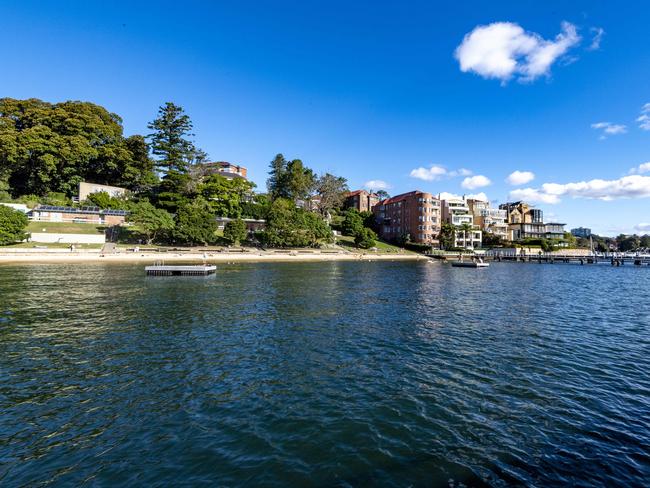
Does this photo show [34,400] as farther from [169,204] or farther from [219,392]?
[169,204]

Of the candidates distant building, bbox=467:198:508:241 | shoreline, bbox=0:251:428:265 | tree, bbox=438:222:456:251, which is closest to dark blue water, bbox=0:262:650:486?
shoreline, bbox=0:251:428:265

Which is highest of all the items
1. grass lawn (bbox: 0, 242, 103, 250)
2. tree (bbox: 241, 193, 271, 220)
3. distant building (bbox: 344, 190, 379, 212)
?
distant building (bbox: 344, 190, 379, 212)

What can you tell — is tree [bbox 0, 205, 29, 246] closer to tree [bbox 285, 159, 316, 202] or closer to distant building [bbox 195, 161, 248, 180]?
distant building [bbox 195, 161, 248, 180]

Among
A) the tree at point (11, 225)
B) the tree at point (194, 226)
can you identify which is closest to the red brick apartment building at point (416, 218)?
the tree at point (194, 226)

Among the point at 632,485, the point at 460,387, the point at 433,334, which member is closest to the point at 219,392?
the point at 460,387

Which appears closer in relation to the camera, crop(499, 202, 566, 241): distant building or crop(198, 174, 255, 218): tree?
crop(198, 174, 255, 218): tree

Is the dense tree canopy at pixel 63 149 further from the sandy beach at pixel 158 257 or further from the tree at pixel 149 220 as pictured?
the sandy beach at pixel 158 257

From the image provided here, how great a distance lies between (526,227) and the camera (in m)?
145

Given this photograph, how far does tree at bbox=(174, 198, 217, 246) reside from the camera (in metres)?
73.8

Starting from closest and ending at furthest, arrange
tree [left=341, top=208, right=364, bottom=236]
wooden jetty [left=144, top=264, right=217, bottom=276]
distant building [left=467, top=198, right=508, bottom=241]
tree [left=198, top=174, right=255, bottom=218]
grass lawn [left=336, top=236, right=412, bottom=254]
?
wooden jetty [left=144, top=264, right=217, bottom=276]
tree [left=198, top=174, right=255, bottom=218]
grass lawn [left=336, top=236, right=412, bottom=254]
tree [left=341, top=208, right=364, bottom=236]
distant building [left=467, top=198, right=508, bottom=241]

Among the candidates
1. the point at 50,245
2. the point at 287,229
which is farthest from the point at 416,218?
the point at 50,245

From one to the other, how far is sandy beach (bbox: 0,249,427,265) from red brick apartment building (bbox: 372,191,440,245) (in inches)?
1486

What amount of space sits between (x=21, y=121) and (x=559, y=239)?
187316mm

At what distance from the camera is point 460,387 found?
12227 mm
